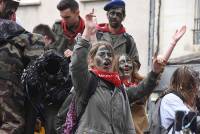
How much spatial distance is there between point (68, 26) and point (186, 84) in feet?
6.62

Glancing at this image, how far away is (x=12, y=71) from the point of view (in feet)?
20.2

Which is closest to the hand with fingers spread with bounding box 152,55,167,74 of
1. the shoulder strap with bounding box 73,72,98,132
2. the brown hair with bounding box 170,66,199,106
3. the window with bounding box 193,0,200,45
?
the brown hair with bounding box 170,66,199,106

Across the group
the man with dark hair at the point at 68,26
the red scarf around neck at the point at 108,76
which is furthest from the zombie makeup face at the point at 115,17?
the red scarf around neck at the point at 108,76

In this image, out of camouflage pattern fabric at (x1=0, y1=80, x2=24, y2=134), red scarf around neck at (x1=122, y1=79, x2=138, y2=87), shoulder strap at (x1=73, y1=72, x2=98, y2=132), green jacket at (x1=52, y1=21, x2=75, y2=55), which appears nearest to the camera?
camouflage pattern fabric at (x1=0, y1=80, x2=24, y2=134)

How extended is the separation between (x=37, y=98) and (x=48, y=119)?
0.21m

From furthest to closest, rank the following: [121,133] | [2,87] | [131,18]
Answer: [131,18]
[121,133]
[2,87]

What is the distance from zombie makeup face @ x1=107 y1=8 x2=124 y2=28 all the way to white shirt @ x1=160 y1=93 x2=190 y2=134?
202 cm

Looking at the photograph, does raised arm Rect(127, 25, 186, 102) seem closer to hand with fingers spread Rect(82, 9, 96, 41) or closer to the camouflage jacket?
hand with fingers spread Rect(82, 9, 96, 41)

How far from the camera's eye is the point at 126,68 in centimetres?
834

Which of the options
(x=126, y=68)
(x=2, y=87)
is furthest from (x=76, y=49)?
(x=126, y=68)

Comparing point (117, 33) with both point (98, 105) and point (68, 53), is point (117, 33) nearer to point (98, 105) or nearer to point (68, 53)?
point (68, 53)

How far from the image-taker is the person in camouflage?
20.0ft

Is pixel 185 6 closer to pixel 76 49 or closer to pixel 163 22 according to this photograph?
pixel 163 22

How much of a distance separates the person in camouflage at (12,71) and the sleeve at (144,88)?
1.57 metres
